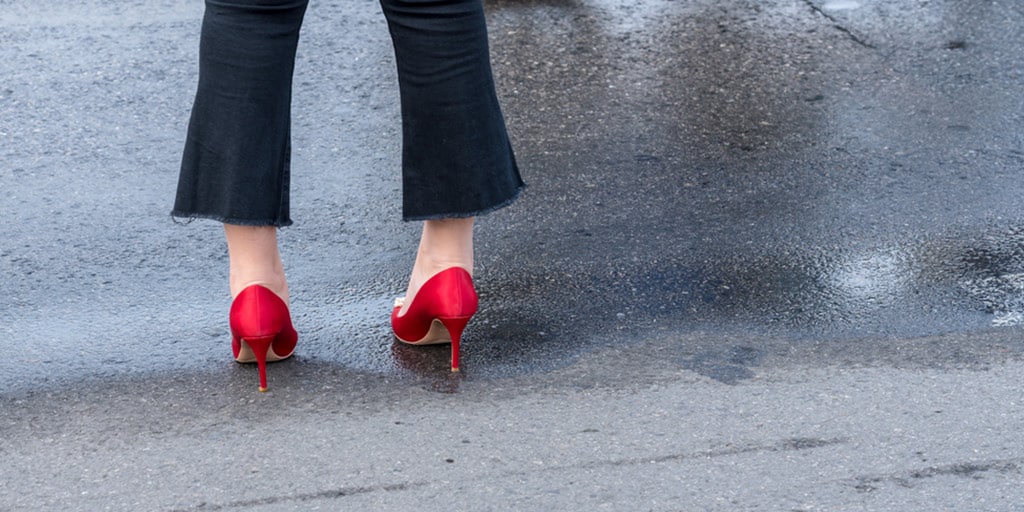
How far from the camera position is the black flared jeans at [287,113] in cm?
242

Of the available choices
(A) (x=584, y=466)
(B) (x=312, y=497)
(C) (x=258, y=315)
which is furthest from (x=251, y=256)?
(A) (x=584, y=466)

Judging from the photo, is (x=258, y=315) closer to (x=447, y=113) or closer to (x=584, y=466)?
(x=447, y=113)

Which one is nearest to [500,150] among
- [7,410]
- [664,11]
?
[7,410]

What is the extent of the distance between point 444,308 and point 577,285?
0.56 meters

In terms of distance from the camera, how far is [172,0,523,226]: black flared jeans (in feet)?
7.93

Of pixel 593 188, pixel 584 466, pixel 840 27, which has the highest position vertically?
pixel 584 466

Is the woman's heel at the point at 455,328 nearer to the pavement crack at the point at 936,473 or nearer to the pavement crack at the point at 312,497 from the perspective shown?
the pavement crack at the point at 312,497

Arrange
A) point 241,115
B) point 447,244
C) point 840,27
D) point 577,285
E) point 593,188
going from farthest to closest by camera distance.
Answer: point 840,27
point 593,188
point 577,285
point 447,244
point 241,115

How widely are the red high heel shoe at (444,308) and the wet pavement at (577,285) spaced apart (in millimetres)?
61

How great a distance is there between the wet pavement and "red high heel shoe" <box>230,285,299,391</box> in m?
0.11

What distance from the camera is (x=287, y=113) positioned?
253cm

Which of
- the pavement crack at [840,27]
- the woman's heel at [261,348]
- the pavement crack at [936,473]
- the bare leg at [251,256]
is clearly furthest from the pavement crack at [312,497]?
the pavement crack at [840,27]

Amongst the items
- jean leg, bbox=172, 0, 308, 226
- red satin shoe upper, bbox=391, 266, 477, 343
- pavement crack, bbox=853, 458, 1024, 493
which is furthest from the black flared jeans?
pavement crack, bbox=853, 458, 1024, 493

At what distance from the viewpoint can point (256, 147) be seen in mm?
2473
